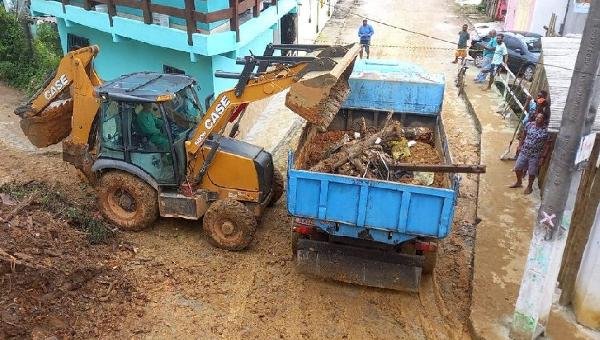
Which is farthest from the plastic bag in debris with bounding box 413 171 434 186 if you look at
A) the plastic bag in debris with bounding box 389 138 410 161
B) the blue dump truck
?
the plastic bag in debris with bounding box 389 138 410 161

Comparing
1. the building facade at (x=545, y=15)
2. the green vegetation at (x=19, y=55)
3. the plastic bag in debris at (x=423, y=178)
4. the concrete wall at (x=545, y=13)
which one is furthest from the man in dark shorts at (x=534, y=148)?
the green vegetation at (x=19, y=55)

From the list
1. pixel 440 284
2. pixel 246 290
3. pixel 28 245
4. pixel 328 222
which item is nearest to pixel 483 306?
pixel 440 284

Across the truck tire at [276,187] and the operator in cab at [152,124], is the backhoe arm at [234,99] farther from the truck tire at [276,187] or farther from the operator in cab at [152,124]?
the truck tire at [276,187]

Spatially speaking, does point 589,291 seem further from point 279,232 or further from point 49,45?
point 49,45

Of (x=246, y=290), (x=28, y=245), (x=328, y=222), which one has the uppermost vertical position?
(x=328, y=222)

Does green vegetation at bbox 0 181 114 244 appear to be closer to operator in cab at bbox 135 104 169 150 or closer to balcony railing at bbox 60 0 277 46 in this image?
operator in cab at bbox 135 104 169 150

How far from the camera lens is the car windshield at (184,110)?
7.42m

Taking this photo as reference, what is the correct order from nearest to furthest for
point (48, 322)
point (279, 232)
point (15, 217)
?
1. point (48, 322)
2. point (15, 217)
3. point (279, 232)

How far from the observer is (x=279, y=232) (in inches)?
323

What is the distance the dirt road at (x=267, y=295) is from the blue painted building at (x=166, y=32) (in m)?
3.30

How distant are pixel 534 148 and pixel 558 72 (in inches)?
54.9

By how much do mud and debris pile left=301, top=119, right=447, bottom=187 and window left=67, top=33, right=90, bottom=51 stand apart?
7.13 metres

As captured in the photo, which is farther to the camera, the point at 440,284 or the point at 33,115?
the point at 33,115

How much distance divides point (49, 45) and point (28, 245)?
10.2 meters
